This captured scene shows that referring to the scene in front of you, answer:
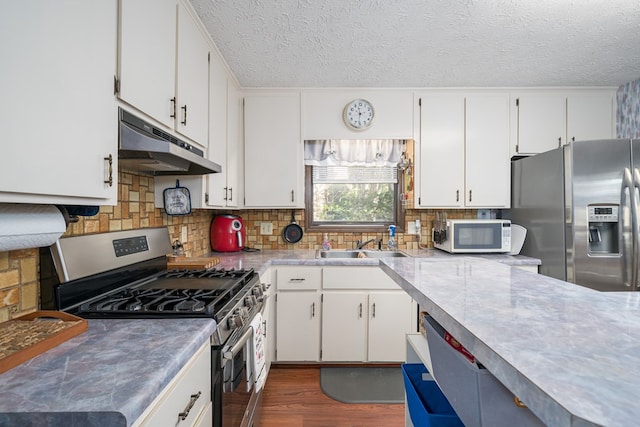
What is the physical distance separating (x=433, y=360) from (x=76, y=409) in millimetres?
823

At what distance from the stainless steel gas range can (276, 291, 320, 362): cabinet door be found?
0.68m

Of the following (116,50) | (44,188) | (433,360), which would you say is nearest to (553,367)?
(433,360)

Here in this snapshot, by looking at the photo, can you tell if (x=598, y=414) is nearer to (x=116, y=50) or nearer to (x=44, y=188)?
(x=44, y=188)

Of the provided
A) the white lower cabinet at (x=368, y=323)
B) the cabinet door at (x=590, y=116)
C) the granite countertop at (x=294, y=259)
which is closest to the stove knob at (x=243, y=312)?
the granite countertop at (x=294, y=259)

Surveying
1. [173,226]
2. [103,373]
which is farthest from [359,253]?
[103,373]

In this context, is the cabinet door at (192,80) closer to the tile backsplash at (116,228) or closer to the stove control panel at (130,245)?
the tile backsplash at (116,228)

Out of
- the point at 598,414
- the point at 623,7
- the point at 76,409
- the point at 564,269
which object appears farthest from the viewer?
the point at 564,269

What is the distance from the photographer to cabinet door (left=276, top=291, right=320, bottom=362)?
2.29m

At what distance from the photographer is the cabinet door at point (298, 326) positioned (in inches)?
90.1

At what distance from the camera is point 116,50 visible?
1006mm

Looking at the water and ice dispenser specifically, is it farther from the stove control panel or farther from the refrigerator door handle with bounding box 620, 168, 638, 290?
the stove control panel

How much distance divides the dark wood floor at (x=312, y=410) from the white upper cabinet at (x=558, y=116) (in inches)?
93.7

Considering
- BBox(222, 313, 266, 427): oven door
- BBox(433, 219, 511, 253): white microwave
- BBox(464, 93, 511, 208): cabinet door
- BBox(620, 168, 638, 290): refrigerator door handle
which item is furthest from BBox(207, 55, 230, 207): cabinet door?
BBox(620, 168, 638, 290): refrigerator door handle

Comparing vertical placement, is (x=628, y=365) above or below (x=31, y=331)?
above
